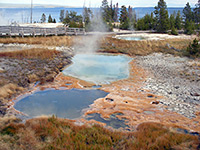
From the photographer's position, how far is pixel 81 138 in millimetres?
5938

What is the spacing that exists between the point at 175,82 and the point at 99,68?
19.3ft

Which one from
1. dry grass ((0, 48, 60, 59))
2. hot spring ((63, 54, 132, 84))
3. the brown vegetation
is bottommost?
the brown vegetation

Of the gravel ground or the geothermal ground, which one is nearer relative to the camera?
the geothermal ground

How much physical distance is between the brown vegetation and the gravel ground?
2.57m

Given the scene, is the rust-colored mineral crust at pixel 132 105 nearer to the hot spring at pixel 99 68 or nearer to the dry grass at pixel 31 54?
the hot spring at pixel 99 68

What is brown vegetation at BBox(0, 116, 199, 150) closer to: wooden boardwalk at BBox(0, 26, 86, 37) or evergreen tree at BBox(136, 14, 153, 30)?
wooden boardwalk at BBox(0, 26, 86, 37)

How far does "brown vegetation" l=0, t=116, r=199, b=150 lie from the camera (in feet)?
18.2

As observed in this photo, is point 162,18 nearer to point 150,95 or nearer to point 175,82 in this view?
point 175,82

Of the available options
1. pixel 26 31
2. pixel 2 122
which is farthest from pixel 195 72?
pixel 26 31

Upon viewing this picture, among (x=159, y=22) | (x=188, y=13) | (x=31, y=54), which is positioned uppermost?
(x=188, y=13)

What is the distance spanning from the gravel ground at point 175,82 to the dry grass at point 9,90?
21.7ft

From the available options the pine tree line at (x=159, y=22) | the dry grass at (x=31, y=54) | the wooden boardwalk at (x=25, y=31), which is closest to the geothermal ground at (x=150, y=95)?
the dry grass at (x=31, y=54)

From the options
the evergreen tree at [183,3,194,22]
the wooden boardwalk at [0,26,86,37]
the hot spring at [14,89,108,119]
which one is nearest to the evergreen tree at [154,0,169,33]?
the evergreen tree at [183,3,194,22]

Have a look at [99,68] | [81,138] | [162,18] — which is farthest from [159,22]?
[81,138]
